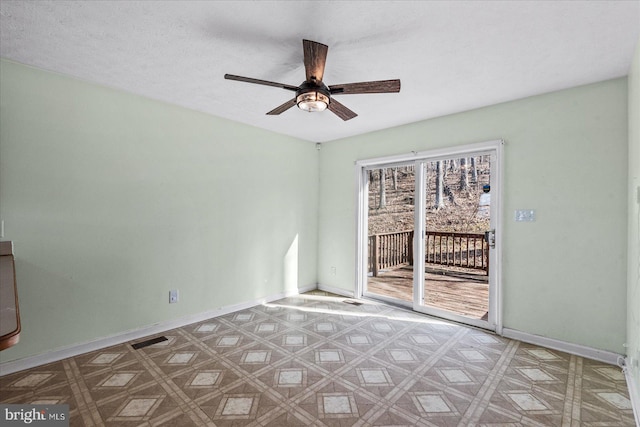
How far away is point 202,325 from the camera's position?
3.35 m

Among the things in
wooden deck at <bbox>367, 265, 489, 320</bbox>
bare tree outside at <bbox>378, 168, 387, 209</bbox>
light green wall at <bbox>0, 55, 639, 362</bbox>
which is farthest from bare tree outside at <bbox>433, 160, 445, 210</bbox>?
light green wall at <bbox>0, 55, 639, 362</bbox>

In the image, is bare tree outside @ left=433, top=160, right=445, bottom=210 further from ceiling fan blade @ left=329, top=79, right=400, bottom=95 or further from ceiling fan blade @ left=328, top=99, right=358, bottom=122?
ceiling fan blade @ left=329, top=79, right=400, bottom=95

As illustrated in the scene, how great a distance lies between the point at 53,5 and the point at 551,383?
4.19m

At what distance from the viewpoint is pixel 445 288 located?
502 cm

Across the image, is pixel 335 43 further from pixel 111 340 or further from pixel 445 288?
pixel 445 288

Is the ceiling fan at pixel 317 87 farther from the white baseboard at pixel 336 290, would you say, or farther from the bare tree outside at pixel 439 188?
the bare tree outside at pixel 439 188

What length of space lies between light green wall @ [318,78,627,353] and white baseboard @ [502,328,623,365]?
0.15 feet

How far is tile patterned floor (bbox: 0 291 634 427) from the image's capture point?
1898mm

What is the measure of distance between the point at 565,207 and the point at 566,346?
50.9 inches

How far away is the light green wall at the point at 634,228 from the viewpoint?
2.03m

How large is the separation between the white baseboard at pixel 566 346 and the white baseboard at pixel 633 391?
5.6 inches

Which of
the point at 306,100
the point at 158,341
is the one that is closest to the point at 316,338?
the point at 158,341

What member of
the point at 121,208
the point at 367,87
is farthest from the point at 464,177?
the point at 121,208

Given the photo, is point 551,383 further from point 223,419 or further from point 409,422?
point 223,419
